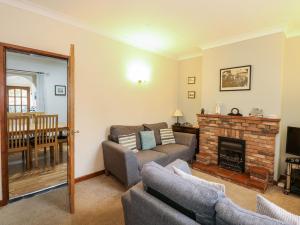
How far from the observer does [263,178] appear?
2.87m

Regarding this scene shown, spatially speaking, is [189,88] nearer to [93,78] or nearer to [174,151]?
[174,151]

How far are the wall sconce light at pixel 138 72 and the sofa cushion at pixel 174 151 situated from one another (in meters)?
1.54

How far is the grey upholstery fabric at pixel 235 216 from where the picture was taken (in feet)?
2.80

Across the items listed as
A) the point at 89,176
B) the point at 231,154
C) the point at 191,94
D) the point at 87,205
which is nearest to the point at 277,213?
the point at 87,205

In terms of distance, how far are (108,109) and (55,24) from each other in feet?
5.27

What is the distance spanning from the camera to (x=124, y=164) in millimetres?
2609

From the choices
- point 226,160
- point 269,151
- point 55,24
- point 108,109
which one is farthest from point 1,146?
point 269,151

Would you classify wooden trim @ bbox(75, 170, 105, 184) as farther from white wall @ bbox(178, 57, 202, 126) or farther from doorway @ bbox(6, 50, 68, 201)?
white wall @ bbox(178, 57, 202, 126)

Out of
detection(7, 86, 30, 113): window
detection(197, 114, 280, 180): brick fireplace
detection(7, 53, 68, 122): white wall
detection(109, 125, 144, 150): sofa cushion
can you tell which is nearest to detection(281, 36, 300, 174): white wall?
detection(197, 114, 280, 180): brick fireplace

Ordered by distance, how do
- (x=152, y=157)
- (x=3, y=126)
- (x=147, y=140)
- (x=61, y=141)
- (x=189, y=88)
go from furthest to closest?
1. (x=189, y=88)
2. (x=61, y=141)
3. (x=147, y=140)
4. (x=152, y=157)
5. (x=3, y=126)

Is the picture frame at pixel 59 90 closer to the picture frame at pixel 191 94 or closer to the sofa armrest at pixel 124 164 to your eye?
the sofa armrest at pixel 124 164

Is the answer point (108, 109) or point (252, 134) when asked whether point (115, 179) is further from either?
point (252, 134)

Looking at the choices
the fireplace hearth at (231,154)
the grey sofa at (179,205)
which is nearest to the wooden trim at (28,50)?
the grey sofa at (179,205)

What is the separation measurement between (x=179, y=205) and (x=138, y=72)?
123 inches
